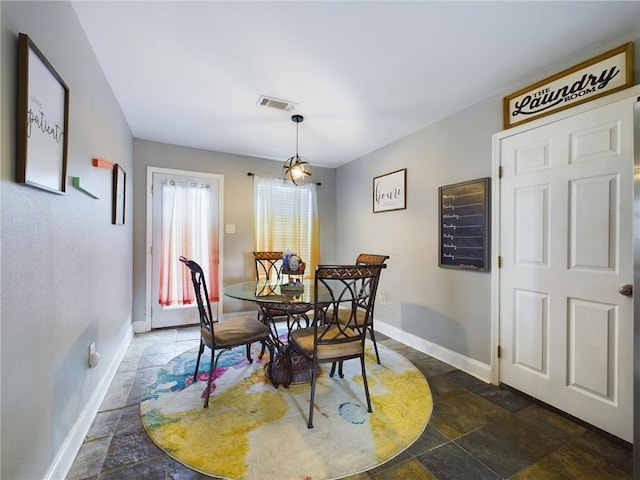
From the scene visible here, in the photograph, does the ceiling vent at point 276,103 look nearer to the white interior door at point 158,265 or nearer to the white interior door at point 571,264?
the white interior door at point 158,265

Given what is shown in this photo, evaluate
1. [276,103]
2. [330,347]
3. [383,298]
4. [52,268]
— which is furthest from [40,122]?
[383,298]

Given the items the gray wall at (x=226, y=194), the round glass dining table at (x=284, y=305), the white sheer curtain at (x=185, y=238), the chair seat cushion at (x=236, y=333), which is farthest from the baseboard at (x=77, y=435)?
the gray wall at (x=226, y=194)

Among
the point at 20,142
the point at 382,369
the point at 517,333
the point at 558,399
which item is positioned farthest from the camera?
the point at 382,369

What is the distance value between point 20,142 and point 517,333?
3151mm

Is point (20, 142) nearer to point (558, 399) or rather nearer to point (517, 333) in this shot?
point (517, 333)

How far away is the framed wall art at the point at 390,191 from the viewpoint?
338 cm

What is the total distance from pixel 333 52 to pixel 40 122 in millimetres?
1657

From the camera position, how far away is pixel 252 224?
421 centimetres

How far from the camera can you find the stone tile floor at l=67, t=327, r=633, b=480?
1.44m

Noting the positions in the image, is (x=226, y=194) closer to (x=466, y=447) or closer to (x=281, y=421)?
(x=281, y=421)

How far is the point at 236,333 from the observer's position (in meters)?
2.17

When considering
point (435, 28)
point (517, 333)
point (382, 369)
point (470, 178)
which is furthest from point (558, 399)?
point (435, 28)

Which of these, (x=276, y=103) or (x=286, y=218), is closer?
(x=276, y=103)

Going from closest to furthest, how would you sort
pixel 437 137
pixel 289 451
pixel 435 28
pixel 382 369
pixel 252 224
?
pixel 289 451, pixel 435 28, pixel 382 369, pixel 437 137, pixel 252 224
